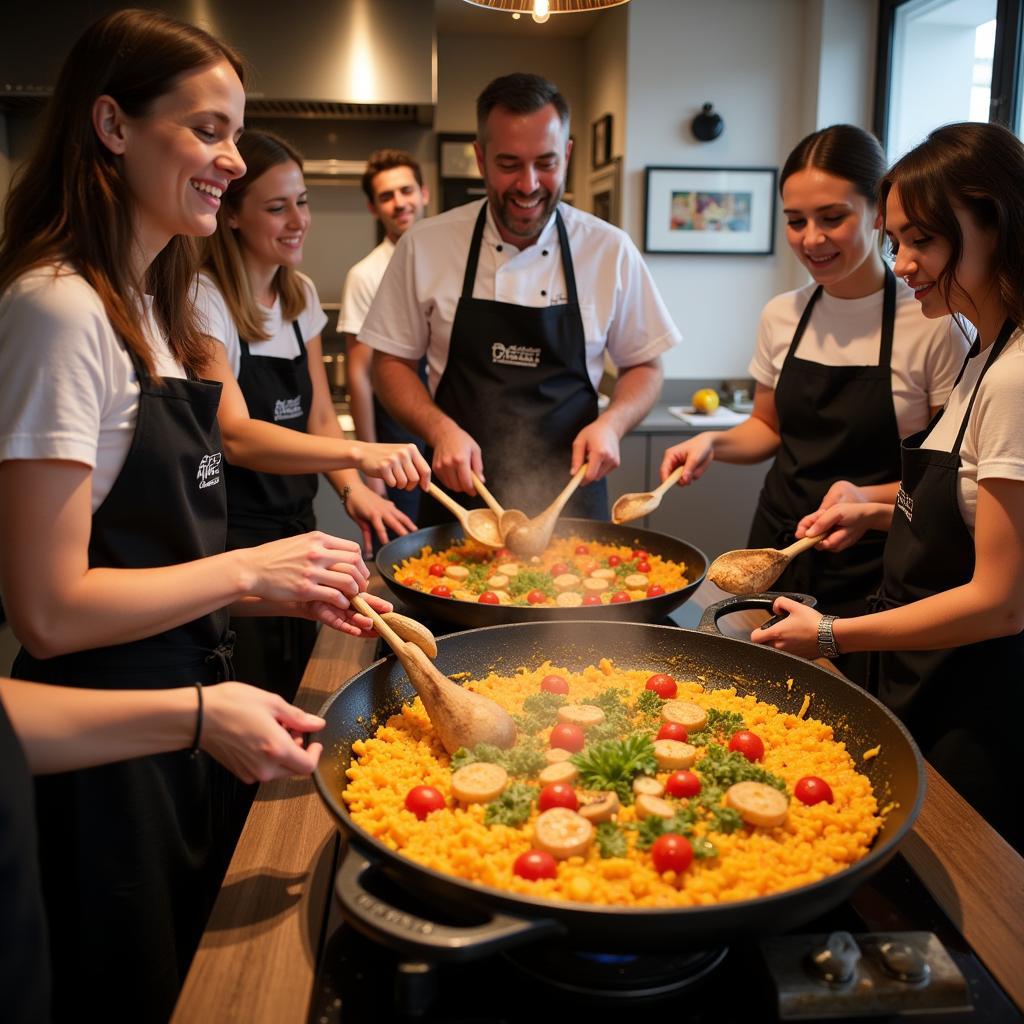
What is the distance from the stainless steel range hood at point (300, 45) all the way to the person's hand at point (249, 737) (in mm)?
4659

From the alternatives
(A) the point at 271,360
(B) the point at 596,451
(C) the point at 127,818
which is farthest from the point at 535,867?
(A) the point at 271,360

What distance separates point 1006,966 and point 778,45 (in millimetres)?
5448

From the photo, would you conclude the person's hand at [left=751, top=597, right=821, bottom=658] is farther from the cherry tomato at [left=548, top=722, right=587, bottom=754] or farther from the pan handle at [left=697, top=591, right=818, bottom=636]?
the cherry tomato at [left=548, top=722, right=587, bottom=754]

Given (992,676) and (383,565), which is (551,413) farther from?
(992,676)

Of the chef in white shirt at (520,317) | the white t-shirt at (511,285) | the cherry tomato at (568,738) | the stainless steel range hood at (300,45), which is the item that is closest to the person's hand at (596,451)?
the chef in white shirt at (520,317)

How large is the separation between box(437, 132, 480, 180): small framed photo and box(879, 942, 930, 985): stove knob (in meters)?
6.25

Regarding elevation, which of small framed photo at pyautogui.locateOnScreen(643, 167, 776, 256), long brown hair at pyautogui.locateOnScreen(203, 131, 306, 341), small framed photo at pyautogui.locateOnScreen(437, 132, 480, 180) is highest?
small framed photo at pyautogui.locateOnScreen(437, 132, 480, 180)

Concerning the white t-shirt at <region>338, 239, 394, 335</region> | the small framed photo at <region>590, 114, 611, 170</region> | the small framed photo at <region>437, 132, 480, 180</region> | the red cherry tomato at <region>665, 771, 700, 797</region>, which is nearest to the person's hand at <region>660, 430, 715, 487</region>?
the red cherry tomato at <region>665, 771, 700, 797</region>

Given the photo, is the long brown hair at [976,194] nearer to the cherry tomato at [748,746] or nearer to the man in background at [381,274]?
the cherry tomato at [748,746]

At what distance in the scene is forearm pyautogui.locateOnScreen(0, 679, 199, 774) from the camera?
43.4 inches

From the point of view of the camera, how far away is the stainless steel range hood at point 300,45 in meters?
4.96

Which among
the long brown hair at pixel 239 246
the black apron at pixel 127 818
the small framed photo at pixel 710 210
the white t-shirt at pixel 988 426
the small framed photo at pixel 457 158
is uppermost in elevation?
the small framed photo at pixel 457 158

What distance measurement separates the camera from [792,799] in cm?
133

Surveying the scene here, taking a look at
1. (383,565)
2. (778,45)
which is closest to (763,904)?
(383,565)
